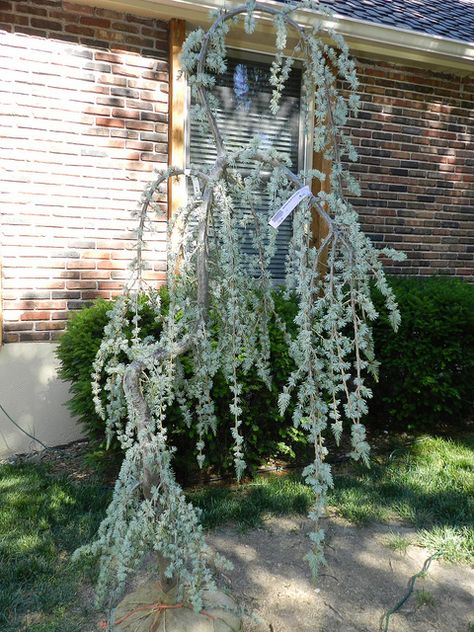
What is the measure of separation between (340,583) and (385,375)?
227 cm

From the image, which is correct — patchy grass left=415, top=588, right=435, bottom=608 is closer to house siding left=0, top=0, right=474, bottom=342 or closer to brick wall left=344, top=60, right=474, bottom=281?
house siding left=0, top=0, right=474, bottom=342

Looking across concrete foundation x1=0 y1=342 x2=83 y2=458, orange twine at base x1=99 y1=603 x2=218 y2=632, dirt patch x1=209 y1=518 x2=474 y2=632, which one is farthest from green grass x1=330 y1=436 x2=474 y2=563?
concrete foundation x1=0 y1=342 x2=83 y2=458

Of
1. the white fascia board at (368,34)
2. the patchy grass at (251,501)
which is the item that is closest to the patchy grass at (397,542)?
the patchy grass at (251,501)

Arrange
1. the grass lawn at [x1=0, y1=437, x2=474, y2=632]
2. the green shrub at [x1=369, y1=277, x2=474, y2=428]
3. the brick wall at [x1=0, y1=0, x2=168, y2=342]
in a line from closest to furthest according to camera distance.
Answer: the grass lawn at [x1=0, y1=437, x2=474, y2=632], the brick wall at [x1=0, y1=0, x2=168, y2=342], the green shrub at [x1=369, y1=277, x2=474, y2=428]

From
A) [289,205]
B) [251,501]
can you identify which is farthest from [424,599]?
[289,205]

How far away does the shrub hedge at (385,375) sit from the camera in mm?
3828

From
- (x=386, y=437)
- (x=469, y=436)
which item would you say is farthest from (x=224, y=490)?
(x=469, y=436)

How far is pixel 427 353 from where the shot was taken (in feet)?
15.4

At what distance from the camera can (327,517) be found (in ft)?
11.6

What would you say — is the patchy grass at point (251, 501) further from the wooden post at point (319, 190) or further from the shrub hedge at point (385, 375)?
the wooden post at point (319, 190)

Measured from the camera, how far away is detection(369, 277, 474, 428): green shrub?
15.4 ft

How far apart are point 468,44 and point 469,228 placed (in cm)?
186

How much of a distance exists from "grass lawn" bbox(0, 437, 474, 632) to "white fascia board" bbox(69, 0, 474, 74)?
3.21 metres

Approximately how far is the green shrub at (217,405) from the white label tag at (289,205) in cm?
168
